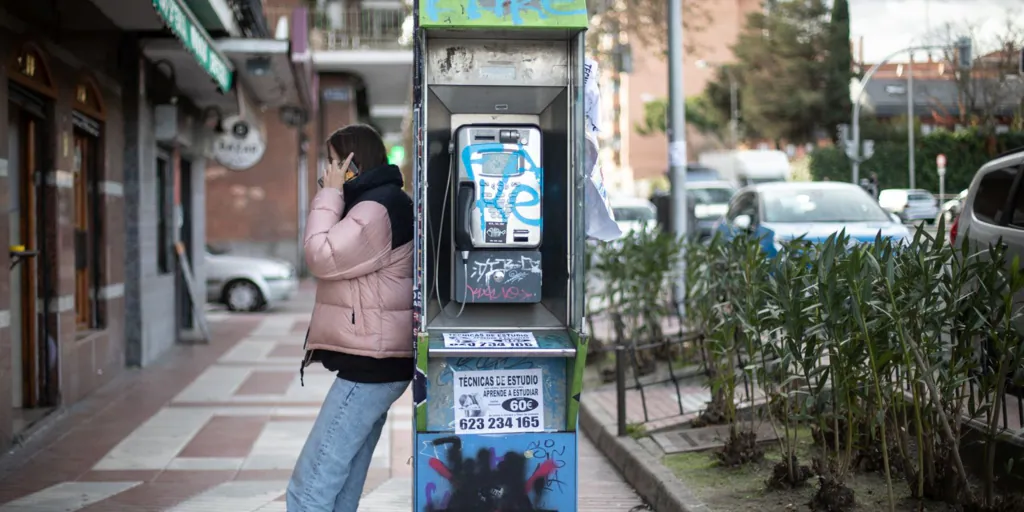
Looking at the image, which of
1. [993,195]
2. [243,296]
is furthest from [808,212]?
[243,296]

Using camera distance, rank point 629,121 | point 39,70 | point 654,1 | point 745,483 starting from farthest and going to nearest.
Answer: point 629,121
point 654,1
point 39,70
point 745,483

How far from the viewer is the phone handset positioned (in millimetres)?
4938

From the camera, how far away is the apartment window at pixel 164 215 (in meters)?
13.5

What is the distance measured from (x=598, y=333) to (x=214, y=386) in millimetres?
5031

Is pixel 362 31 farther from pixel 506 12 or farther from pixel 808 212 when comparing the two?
pixel 506 12

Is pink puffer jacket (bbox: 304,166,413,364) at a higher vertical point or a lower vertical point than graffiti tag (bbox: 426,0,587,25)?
lower

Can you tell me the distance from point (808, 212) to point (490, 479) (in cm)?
910

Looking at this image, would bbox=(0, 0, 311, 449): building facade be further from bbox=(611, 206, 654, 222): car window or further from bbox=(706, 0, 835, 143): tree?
bbox=(611, 206, 654, 222): car window

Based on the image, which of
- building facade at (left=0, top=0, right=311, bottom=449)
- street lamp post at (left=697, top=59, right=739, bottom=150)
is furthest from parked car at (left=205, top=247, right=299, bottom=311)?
street lamp post at (left=697, top=59, right=739, bottom=150)

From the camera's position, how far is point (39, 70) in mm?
8234

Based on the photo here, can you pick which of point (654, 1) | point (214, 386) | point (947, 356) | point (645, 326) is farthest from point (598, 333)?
point (654, 1)

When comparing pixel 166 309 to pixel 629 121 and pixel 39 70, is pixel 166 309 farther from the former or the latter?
pixel 629 121

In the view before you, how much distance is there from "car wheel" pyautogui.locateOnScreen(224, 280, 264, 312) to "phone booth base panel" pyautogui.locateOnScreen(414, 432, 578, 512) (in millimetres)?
15093

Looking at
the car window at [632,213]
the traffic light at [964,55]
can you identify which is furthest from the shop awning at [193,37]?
the car window at [632,213]
